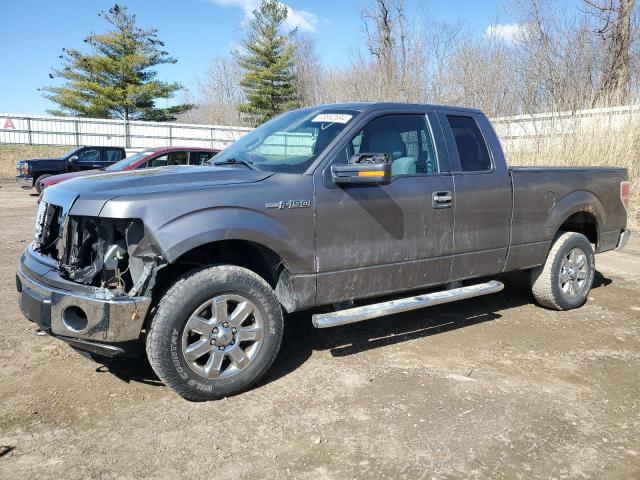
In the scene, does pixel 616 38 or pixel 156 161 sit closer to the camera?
pixel 156 161

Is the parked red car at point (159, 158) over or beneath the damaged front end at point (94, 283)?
over

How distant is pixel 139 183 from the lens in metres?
3.51

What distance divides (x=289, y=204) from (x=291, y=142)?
0.77 m

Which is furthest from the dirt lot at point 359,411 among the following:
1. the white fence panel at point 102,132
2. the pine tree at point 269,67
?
the pine tree at point 269,67

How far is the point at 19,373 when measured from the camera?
12.7 ft

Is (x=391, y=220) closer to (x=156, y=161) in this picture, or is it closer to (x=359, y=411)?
(x=359, y=411)

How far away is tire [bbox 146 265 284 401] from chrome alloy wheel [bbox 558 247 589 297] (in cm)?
336

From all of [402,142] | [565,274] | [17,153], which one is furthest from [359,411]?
[17,153]

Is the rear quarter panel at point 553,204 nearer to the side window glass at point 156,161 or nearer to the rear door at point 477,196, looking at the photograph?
the rear door at point 477,196

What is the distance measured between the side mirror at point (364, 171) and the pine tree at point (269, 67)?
124 ft

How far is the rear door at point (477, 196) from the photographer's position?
181 inches

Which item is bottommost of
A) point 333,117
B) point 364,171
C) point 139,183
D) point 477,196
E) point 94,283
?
point 94,283

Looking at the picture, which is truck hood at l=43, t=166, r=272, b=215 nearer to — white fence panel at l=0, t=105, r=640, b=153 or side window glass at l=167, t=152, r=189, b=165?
side window glass at l=167, t=152, r=189, b=165

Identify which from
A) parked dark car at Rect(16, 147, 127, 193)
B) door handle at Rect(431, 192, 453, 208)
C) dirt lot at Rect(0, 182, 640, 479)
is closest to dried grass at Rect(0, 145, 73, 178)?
parked dark car at Rect(16, 147, 127, 193)
